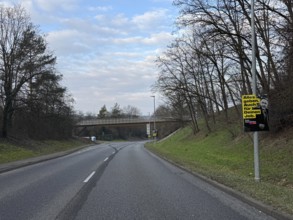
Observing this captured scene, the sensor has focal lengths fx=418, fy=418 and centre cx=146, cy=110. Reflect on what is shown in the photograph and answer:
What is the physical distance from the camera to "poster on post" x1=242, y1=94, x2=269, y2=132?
1451 cm

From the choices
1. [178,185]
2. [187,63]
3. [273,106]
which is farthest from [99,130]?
[178,185]

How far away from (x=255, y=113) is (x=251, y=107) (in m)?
0.25

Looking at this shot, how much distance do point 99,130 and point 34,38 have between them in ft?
364

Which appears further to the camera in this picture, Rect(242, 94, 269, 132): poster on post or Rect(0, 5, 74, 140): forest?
Rect(0, 5, 74, 140): forest

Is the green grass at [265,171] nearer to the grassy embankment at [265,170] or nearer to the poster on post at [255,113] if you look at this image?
the grassy embankment at [265,170]

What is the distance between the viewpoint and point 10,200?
11.0 meters

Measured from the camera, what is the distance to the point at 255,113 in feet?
48.0

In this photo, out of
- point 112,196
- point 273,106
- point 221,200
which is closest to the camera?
point 221,200

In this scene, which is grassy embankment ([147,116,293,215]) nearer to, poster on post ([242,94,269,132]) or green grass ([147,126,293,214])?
green grass ([147,126,293,214])

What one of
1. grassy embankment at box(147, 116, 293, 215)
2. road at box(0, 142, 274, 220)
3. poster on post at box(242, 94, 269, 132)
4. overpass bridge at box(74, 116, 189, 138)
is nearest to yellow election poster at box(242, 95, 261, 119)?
poster on post at box(242, 94, 269, 132)

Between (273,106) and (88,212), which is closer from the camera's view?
(88,212)

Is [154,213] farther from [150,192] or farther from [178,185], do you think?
[178,185]

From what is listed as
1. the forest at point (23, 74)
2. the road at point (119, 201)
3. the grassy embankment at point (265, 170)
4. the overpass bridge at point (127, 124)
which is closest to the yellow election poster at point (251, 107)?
the grassy embankment at point (265, 170)

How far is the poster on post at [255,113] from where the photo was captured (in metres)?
14.5
